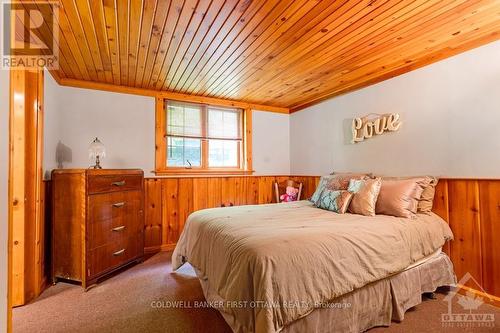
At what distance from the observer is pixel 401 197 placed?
2.11m

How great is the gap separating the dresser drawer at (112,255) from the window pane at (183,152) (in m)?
1.17

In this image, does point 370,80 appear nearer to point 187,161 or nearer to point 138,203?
point 187,161

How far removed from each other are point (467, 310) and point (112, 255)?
309cm

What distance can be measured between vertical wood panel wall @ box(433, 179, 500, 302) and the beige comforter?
0.47 feet

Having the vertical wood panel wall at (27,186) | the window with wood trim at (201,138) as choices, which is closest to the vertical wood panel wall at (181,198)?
the window with wood trim at (201,138)

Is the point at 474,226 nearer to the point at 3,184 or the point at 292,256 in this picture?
the point at 292,256

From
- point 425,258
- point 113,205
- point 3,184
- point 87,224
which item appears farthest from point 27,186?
point 425,258

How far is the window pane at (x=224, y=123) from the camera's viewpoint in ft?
12.3

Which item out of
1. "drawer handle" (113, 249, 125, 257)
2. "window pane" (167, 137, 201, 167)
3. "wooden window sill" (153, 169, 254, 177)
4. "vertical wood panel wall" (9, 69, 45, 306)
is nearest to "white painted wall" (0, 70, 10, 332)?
"vertical wood panel wall" (9, 69, 45, 306)

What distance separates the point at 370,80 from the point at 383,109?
40cm

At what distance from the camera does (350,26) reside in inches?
73.2

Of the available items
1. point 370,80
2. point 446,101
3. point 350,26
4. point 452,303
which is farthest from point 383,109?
point 452,303

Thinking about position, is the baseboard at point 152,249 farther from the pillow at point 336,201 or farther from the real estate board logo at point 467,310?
the real estate board logo at point 467,310

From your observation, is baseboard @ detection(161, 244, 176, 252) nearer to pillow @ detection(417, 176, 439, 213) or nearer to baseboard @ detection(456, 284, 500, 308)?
pillow @ detection(417, 176, 439, 213)
